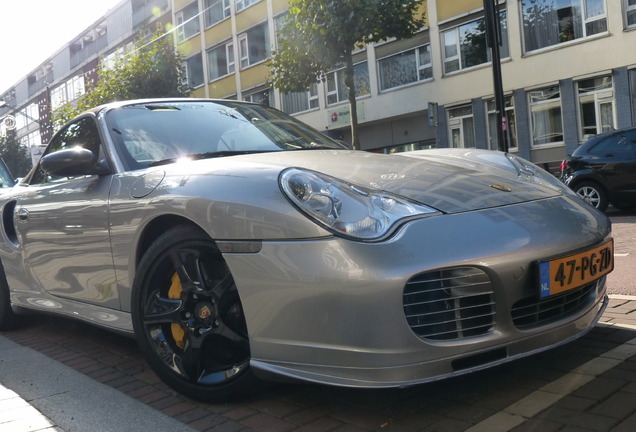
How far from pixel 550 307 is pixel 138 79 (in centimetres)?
2322

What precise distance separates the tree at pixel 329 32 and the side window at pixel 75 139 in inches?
505

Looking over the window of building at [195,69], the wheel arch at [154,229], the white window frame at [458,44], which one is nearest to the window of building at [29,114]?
the window of building at [195,69]

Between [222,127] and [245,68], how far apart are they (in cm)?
2660

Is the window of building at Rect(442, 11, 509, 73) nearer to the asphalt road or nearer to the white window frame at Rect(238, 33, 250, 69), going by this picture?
the asphalt road

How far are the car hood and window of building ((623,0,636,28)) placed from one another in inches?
607

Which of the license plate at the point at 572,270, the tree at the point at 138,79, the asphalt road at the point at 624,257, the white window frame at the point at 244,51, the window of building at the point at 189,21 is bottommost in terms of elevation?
the asphalt road at the point at 624,257

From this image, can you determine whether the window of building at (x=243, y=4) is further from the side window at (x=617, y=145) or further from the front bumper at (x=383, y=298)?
the front bumper at (x=383, y=298)

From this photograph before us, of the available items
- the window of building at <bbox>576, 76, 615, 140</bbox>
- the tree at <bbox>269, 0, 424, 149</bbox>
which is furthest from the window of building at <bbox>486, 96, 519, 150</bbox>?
the tree at <bbox>269, 0, 424, 149</bbox>

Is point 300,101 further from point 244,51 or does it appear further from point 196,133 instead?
point 196,133

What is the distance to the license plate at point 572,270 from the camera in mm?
2223

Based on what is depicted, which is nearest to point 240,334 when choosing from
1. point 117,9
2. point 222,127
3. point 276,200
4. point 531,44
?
point 276,200

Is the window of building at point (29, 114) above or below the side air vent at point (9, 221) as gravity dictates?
above

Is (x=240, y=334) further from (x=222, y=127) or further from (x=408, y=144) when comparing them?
(x=408, y=144)

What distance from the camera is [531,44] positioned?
723 inches
